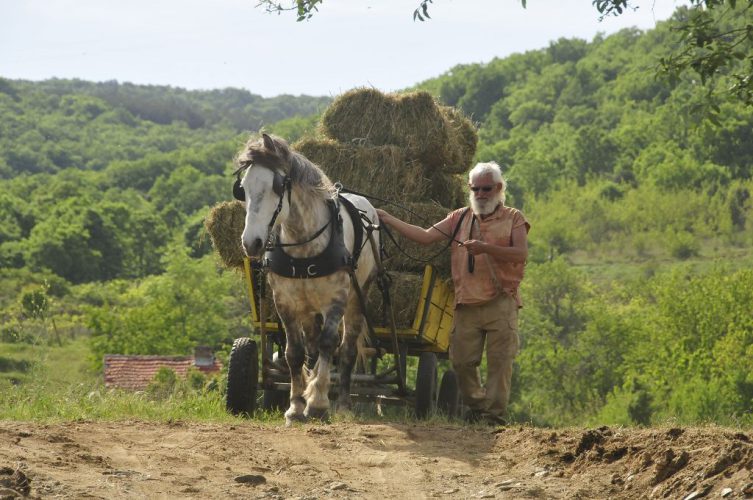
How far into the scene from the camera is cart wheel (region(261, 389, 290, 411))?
36.7 ft

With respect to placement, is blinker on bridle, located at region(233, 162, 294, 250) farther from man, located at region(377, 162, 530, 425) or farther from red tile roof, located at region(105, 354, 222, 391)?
red tile roof, located at region(105, 354, 222, 391)

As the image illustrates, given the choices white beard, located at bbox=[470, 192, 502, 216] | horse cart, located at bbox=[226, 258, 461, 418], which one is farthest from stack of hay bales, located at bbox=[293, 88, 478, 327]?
white beard, located at bbox=[470, 192, 502, 216]

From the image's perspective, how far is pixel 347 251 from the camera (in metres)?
9.59

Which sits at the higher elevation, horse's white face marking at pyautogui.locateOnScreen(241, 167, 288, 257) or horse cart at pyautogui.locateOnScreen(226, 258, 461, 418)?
horse's white face marking at pyautogui.locateOnScreen(241, 167, 288, 257)

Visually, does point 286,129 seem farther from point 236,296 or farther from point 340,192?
point 340,192

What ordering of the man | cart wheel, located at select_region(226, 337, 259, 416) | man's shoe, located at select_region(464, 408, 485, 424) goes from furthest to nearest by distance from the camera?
1. cart wheel, located at select_region(226, 337, 259, 416)
2. man's shoe, located at select_region(464, 408, 485, 424)
3. the man

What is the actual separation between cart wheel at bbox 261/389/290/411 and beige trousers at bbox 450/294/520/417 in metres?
1.88

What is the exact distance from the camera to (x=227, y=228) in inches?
437

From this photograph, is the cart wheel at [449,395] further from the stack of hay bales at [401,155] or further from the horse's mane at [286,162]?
the horse's mane at [286,162]

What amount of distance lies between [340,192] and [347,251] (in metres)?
0.75

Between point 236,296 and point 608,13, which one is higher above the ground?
point 608,13

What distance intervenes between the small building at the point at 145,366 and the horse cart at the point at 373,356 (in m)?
39.9

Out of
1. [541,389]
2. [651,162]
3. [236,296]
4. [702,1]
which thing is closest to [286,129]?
[651,162]

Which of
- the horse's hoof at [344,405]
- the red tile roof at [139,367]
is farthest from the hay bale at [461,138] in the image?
the red tile roof at [139,367]
